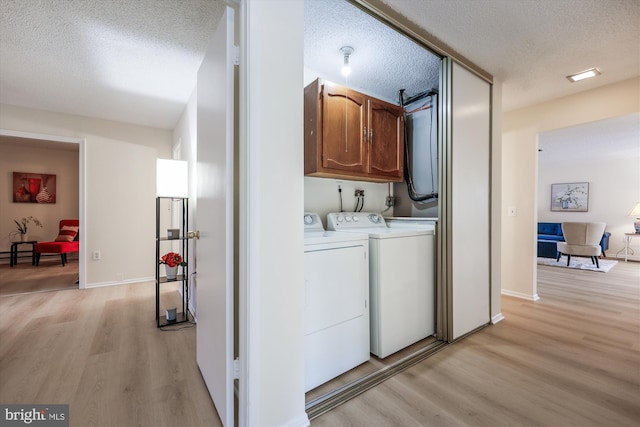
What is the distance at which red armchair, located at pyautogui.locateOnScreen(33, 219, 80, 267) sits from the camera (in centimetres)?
470

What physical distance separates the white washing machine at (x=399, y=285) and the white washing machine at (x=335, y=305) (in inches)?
3.3

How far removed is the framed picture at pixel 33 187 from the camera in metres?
5.18

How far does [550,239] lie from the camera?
591cm

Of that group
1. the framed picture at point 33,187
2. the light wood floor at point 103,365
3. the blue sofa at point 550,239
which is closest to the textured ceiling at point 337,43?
the light wood floor at point 103,365

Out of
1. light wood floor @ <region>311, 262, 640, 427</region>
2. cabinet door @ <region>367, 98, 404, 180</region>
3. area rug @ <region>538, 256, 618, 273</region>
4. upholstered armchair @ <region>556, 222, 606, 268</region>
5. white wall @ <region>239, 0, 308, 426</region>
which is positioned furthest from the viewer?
upholstered armchair @ <region>556, 222, 606, 268</region>

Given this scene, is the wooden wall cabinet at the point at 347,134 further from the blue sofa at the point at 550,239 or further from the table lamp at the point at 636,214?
the table lamp at the point at 636,214

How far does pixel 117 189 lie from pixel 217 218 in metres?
3.44

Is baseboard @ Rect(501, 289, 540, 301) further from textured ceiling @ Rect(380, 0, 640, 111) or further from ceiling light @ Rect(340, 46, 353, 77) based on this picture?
ceiling light @ Rect(340, 46, 353, 77)

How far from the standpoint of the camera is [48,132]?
341 cm

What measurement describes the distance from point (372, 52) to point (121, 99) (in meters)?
2.77

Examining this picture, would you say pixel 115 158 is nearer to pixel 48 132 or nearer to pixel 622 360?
pixel 48 132

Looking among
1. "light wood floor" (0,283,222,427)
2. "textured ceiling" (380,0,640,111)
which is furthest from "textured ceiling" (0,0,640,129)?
"light wood floor" (0,283,222,427)

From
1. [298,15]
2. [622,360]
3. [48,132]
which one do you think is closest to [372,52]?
[298,15]

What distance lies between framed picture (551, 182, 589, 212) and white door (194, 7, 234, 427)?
824cm
